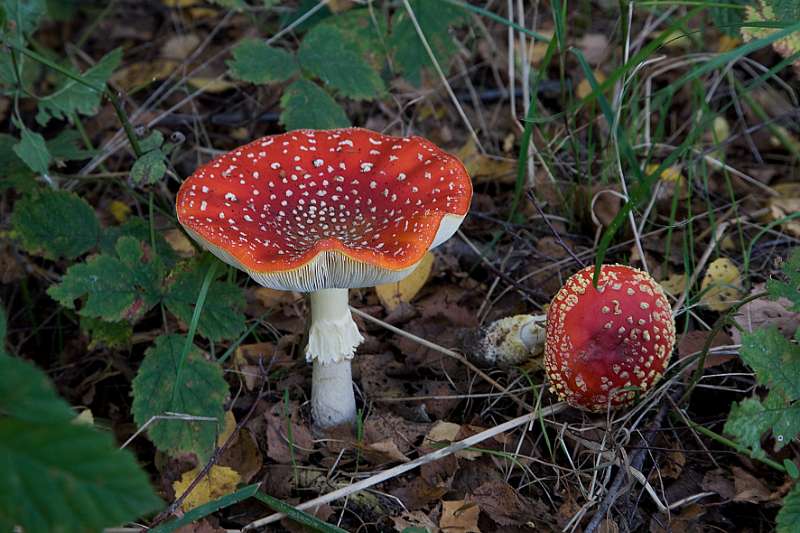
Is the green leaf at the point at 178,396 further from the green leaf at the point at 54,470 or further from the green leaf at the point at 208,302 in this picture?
the green leaf at the point at 54,470

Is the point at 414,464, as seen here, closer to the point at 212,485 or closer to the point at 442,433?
the point at 442,433

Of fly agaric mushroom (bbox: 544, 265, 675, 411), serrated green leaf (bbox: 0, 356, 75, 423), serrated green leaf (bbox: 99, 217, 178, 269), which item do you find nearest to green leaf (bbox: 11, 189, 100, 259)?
serrated green leaf (bbox: 99, 217, 178, 269)

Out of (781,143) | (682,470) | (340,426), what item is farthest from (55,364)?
(781,143)

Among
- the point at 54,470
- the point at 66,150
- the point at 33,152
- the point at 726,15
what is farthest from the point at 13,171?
the point at 726,15

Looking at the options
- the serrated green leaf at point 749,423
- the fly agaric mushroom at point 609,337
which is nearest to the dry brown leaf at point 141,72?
the fly agaric mushroom at point 609,337

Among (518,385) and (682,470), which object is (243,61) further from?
(682,470)

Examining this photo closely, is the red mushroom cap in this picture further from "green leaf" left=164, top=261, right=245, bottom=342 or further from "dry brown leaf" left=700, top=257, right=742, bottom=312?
"dry brown leaf" left=700, top=257, right=742, bottom=312
